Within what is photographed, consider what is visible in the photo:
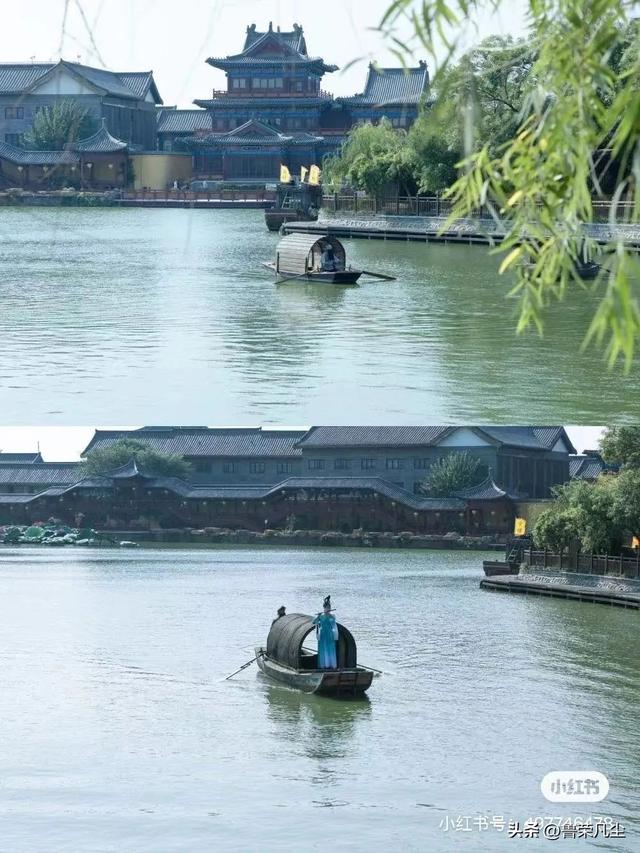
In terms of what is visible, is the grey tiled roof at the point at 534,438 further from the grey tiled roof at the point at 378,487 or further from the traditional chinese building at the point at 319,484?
the grey tiled roof at the point at 378,487

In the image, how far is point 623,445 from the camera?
18734mm

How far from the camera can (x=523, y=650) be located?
13297mm

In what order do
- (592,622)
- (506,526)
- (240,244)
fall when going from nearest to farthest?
(592,622) → (240,244) → (506,526)

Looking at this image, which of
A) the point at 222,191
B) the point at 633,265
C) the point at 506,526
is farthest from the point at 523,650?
the point at 222,191

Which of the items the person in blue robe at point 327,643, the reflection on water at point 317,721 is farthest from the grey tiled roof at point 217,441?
the reflection on water at point 317,721

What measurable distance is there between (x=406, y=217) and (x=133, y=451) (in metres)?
9.33

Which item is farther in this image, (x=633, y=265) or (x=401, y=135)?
(x=401, y=135)

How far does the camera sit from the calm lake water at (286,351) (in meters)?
10.8

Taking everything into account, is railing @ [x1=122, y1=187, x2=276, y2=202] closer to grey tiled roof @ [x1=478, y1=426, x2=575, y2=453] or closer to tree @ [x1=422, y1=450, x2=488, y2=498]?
tree @ [x1=422, y1=450, x2=488, y2=498]

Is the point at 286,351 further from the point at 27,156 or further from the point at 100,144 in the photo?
the point at 27,156

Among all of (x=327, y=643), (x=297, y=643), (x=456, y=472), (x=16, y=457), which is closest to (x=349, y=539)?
(x=456, y=472)

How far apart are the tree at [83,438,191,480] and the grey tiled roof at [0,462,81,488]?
40.5 inches

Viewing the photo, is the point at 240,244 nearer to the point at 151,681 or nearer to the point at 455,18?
the point at 151,681

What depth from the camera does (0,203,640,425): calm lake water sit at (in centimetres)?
1075
